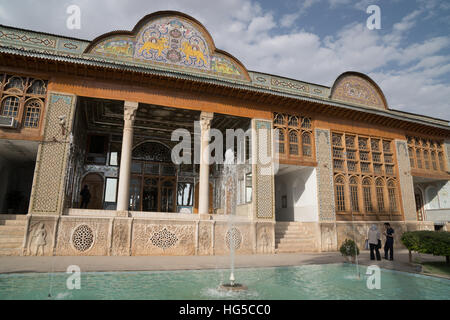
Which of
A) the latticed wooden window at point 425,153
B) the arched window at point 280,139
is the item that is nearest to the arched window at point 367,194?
the latticed wooden window at point 425,153

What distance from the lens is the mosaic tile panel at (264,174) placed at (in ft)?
40.5

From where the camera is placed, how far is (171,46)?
12.5 meters


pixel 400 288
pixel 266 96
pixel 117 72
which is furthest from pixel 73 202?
pixel 400 288

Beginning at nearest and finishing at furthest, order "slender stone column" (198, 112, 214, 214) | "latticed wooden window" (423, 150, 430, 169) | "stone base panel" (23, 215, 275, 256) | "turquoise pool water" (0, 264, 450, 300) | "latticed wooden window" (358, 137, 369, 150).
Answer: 1. "turquoise pool water" (0, 264, 450, 300)
2. "stone base panel" (23, 215, 275, 256)
3. "slender stone column" (198, 112, 214, 214)
4. "latticed wooden window" (358, 137, 369, 150)
5. "latticed wooden window" (423, 150, 430, 169)

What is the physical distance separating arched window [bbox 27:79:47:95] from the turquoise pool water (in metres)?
7.41

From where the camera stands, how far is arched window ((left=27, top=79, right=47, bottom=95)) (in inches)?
423

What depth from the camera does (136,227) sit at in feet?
34.0

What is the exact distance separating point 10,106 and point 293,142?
461 inches

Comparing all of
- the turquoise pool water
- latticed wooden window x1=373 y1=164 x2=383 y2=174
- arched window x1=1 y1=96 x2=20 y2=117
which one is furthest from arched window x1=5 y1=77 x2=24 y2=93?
latticed wooden window x1=373 y1=164 x2=383 y2=174

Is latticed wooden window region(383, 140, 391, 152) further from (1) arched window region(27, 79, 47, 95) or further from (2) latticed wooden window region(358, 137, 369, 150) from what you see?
(1) arched window region(27, 79, 47, 95)

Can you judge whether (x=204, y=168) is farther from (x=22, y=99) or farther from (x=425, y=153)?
(x=425, y=153)

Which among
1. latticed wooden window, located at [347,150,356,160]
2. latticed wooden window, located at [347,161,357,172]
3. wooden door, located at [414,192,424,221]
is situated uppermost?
latticed wooden window, located at [347,150,356,160]
